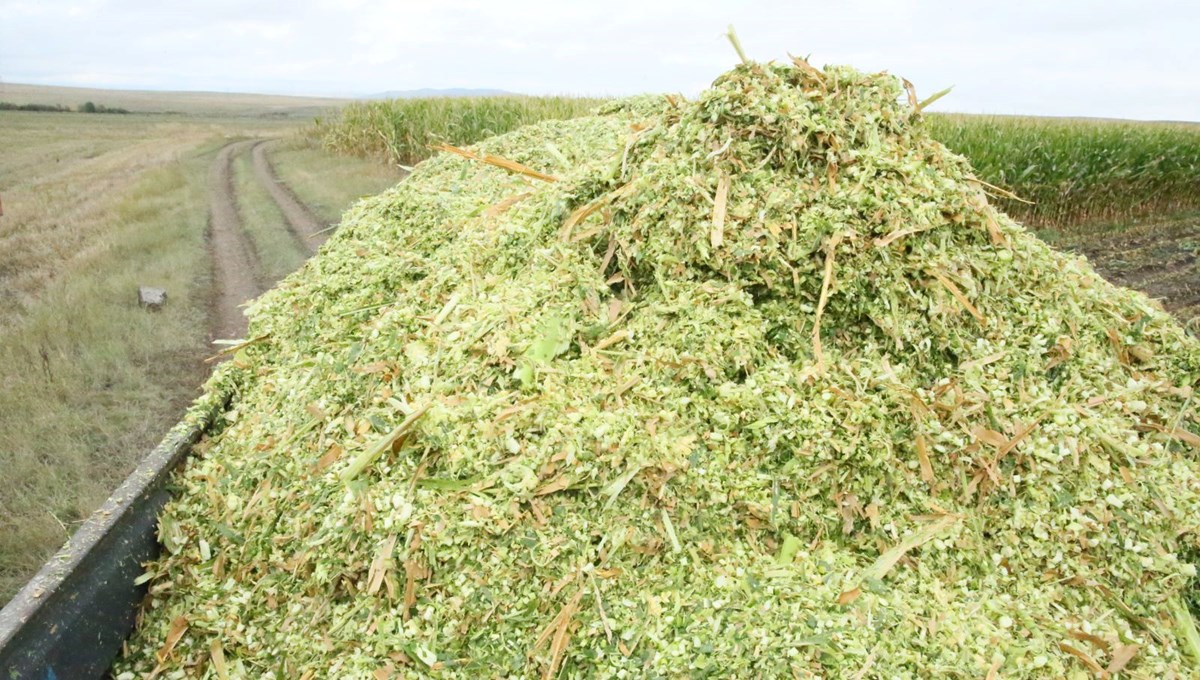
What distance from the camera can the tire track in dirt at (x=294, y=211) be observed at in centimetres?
1016

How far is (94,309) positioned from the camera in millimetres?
7023

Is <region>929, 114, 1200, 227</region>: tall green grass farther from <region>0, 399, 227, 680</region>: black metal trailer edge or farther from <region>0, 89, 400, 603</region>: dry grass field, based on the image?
<region>0, 399, 227, 680</region>: black metal trailer edge

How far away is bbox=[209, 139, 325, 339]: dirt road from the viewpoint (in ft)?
24.6

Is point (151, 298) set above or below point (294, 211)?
below

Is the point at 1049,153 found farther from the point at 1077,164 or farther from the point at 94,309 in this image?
the point at 94,309

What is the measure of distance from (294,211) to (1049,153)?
1228 cm

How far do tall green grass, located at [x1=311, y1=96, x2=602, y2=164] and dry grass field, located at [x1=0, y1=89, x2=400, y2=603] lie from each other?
5.38ft

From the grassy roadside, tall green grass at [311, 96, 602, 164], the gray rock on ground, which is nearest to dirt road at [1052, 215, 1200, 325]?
tall green grass at [311, 96, 602, 164]

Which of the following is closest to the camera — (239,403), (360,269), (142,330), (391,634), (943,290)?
(391,634)

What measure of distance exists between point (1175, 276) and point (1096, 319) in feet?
27.0

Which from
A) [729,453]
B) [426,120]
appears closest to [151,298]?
[729,453]

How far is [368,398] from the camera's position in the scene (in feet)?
9.09

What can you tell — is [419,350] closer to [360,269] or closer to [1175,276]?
[360,269]

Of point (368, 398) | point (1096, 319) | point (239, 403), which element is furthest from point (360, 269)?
point (1096, 319)
